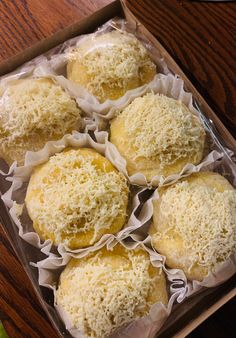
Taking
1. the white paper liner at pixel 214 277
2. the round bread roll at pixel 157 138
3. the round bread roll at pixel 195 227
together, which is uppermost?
the round bread roll at pixel 157 138

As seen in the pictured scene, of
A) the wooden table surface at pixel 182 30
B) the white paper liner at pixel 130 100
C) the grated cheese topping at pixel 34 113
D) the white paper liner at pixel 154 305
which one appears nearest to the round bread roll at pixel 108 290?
the white paper liner at pixel 154 305

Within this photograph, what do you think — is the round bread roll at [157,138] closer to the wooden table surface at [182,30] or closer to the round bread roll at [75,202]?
the round bread roll at [75,202]

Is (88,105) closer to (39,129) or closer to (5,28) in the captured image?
(39,129)

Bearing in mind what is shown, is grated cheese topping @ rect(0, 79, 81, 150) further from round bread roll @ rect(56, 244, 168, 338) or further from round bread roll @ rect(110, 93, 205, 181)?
round bread roll @ rect(56, 244, 168, 338)

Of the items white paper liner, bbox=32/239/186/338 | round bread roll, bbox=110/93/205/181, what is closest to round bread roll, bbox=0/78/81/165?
round bread roll, bbox=110/93/205/181

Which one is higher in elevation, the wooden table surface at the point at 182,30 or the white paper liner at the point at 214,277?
the wooden table surface at the point at 182,30

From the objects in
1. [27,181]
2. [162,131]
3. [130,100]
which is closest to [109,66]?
[130,100]

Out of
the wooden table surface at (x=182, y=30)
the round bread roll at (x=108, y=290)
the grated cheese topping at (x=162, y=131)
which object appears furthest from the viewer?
the wooden table surface at (x=182, y=30)
